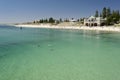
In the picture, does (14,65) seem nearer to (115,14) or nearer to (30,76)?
(30,76)

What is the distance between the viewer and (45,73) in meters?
12.5

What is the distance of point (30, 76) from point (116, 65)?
7786 mm

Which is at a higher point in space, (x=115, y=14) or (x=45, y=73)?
(x=115, y=14)

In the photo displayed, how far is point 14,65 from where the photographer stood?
14.7 metres

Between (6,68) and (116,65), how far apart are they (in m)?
9.46

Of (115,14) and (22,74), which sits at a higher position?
(115,14)

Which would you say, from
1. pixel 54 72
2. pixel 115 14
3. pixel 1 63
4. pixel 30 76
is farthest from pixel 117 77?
pixel 115 14

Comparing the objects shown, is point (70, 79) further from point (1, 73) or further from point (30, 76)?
point (1, 73)

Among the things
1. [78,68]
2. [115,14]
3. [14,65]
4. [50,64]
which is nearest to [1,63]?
[14,65]

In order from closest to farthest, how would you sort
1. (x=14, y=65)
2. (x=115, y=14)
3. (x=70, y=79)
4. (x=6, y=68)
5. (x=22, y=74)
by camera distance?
(x=70, y=79), (x=22, y=74), (x=6, y=68), (x=14, y=65), (x=115, y=14)

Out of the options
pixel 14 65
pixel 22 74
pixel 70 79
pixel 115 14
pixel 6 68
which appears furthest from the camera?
pixel 115 14

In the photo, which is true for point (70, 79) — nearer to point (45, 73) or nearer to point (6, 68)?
point (45, 73)

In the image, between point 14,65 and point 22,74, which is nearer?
point 22,74

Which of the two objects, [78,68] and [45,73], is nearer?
[45,73]
